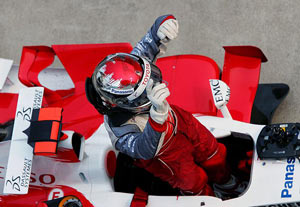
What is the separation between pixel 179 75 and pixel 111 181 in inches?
34.1

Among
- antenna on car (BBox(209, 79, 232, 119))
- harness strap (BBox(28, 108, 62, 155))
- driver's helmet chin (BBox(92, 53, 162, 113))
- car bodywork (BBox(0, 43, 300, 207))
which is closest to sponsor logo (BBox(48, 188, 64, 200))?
car bodywork (BBox(0, 43, 300, 207))

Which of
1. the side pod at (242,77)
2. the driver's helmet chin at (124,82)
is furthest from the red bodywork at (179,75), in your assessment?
the driver's helmet chin at (124,82)

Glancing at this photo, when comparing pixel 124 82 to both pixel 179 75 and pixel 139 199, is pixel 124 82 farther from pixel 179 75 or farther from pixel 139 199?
pixel 179 75

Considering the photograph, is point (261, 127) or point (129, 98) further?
point (261, 127)

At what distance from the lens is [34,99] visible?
209cm

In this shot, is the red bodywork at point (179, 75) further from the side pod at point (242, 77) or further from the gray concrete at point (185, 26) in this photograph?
the gray concrete at point (185, 26)

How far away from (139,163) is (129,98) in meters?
0.51

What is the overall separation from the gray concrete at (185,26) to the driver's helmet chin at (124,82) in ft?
5.11

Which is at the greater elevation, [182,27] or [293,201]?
[182,27]

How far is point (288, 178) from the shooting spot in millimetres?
1954

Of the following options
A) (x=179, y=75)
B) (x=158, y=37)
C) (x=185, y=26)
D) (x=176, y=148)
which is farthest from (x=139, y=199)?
(x=185, y=26)

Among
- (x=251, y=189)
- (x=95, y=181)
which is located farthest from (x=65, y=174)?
(x=251, y=189)

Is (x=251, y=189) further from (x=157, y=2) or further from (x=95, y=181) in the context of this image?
(x=157, y=2)

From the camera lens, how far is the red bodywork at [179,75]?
2543 mm
